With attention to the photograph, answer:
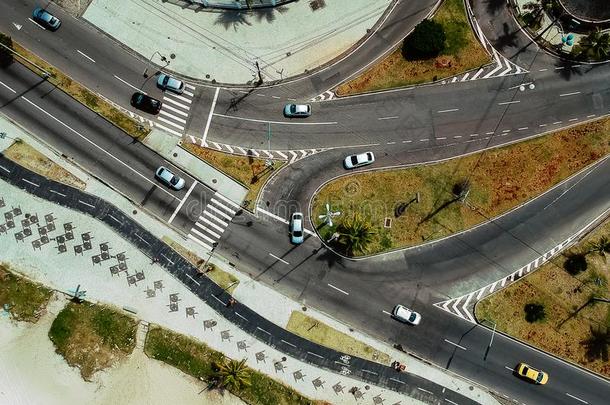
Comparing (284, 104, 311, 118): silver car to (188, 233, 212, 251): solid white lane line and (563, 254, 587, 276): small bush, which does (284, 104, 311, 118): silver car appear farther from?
(563, 254, 587, 276): small bush

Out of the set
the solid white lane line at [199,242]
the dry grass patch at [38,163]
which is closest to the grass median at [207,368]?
the solid white lane line at [199,242]

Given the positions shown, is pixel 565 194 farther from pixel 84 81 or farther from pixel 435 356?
pixel 84 81

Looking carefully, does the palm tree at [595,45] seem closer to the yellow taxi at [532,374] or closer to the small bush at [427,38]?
the small bush at [427,38]

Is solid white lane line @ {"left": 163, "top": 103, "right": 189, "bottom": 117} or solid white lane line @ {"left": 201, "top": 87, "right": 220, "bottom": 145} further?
solid white lane line @ {"left": 163, "top": 103, "right": 189, "bottom": 117}

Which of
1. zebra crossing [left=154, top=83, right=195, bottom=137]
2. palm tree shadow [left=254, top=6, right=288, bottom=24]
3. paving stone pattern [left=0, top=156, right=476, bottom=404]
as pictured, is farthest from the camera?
palm tree shadow [left=254, top=6, right=288, bottom=24]

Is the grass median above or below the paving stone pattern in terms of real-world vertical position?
below

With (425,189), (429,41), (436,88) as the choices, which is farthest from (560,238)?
(429,41)

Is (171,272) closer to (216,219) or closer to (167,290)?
(167,290)

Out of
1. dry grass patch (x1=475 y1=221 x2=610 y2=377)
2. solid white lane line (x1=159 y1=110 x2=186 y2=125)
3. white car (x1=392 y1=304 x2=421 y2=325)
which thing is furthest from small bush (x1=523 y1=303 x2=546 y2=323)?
solid white lane line (x1=159 y1=110 x2=186 y2=125)
